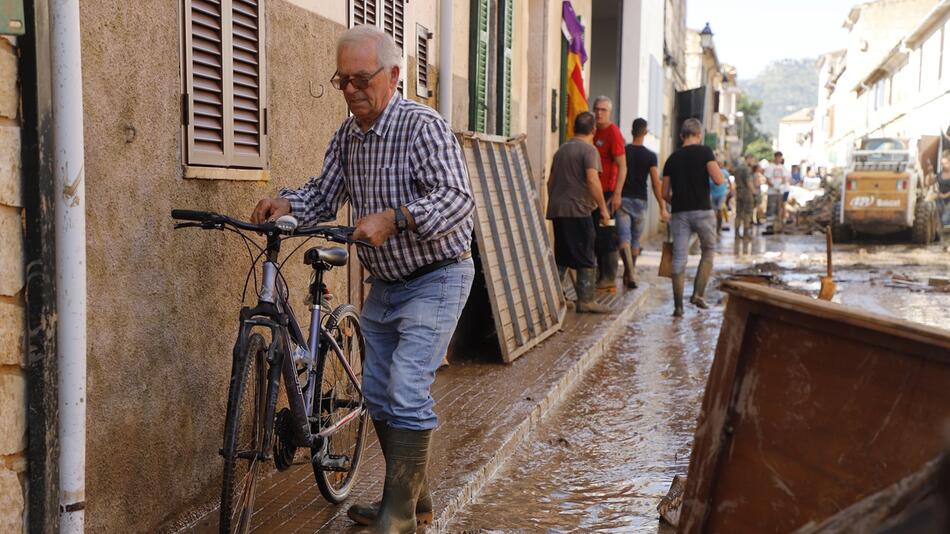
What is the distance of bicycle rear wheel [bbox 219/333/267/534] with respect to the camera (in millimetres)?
3525

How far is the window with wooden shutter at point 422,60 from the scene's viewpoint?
24.8ft

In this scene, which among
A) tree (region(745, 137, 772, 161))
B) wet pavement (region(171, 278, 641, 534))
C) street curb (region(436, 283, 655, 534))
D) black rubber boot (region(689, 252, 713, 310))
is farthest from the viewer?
tree (region(745, 137, 772, 161))

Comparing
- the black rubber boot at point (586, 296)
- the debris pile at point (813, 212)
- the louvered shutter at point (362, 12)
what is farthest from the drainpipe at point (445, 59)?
the debris pile at point (813, 212)

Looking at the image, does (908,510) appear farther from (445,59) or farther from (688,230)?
(688,230)

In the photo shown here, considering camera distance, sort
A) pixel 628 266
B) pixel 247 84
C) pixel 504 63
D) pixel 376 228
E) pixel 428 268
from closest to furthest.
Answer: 1. pixel 376 228
2. pixel 428 268
3. pixel 247 84
4. pixel 504 63
5. pixel 628 266

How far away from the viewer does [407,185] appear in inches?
155

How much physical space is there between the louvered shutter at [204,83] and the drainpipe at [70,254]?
0.92 metres

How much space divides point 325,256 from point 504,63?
20.8ft

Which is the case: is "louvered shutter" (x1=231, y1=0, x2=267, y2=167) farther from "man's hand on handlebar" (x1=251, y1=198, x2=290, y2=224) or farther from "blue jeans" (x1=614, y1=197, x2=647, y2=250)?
"blue jeans" (x1=614, y1=197, x2=647, y2=250)

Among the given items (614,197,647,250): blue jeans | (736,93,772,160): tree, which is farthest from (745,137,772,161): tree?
(614,197,647,250): blue jeans

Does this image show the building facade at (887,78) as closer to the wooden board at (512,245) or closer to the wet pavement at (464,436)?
the wooden board at (512,245)

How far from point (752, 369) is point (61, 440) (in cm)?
205

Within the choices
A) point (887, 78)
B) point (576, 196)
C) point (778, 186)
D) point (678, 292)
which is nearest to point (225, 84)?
point (576, 196)

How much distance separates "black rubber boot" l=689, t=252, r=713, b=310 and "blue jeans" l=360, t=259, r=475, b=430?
7500mm
